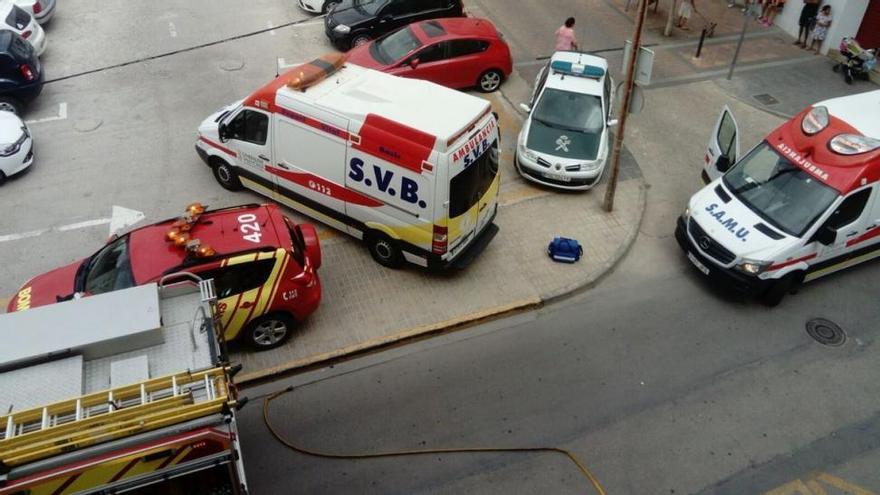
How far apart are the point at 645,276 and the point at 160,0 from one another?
15.8m

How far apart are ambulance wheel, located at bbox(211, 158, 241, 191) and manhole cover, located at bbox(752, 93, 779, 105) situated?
39.9ft

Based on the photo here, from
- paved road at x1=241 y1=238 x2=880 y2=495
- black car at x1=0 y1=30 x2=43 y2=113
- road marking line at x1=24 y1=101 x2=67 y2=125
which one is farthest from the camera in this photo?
road marking line at x1=24 y1=101 x2=67 y2=125

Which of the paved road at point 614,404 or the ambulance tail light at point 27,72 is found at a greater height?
the ambulance tail light at point 27,72

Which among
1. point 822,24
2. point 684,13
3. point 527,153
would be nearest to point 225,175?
point 527,153

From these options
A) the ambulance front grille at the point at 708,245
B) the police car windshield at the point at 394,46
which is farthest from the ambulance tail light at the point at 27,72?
the ambulance front grille at the point at 708,245

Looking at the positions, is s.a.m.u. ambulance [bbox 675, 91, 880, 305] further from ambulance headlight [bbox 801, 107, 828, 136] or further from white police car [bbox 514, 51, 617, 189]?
white police car [bbox 514, 51, 617, 189]

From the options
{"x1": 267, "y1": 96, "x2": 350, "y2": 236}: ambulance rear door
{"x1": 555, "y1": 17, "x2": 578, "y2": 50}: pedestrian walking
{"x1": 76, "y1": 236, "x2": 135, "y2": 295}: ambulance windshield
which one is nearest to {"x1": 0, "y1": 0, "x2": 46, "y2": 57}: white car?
{"x1": 267, "y1": 96, "x2": 350, "y2": 236}: ambulance rear door

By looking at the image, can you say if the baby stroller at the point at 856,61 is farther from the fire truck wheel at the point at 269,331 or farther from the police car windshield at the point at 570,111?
the fire truck wheel at the point at 269,331

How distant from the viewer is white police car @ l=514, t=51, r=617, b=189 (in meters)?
12.3

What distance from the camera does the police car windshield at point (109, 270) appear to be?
8.13m

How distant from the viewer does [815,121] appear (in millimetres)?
10453

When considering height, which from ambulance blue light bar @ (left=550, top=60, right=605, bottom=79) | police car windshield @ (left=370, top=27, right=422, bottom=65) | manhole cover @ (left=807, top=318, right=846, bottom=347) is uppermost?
ambulance blue light bar @ (left=550, top=60, right=605, bottom=79)

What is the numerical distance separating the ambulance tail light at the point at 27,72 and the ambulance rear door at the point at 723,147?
13700mm

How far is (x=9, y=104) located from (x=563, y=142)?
37.3 feet
